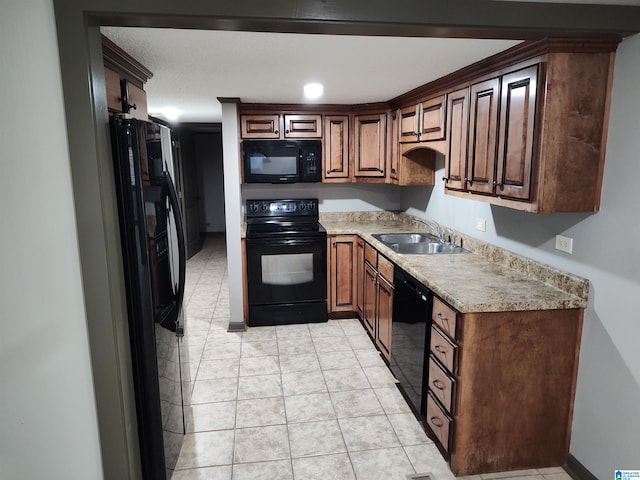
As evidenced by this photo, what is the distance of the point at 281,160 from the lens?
14.1 feet

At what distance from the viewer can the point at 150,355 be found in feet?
6.39

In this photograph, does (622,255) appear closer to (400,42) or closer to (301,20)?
(400,42)

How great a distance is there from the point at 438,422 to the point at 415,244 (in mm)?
1605

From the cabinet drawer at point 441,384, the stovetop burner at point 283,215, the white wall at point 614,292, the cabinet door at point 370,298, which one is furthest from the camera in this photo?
the stovetop burner at point 283,215

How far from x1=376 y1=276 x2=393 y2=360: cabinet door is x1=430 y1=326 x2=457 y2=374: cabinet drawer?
2.56 ft

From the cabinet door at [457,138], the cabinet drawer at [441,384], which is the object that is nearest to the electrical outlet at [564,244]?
the cabinet door at [457,138]

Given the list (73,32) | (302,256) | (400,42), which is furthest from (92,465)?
(302,256)

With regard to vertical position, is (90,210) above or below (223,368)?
above

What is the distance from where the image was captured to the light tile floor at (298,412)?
2355 millimetres

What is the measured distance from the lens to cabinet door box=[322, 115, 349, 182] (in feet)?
14.2

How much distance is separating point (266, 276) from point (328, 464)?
211 centimetres

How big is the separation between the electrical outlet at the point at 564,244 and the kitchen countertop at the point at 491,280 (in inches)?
4.8

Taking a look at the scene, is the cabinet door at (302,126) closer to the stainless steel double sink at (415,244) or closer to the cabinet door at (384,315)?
the stainless steel double sink at (415,244)

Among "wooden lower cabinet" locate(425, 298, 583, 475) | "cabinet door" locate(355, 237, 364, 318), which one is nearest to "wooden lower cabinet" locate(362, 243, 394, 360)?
"cabinet door" locate(355, 237, 364, 318)
